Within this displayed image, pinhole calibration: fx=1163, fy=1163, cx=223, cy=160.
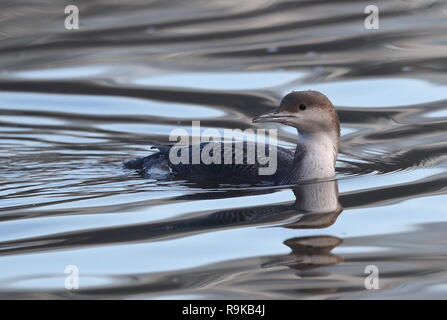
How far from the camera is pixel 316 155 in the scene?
9.33 m

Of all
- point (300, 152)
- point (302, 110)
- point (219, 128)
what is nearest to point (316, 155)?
point (300, 152)

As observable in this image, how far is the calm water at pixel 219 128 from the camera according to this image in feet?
22.8

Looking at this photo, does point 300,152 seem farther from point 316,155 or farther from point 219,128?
point 219,128

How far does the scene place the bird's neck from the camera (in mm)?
9320

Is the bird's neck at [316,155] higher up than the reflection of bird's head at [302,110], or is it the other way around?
the reflection of bird's head at [302,110]

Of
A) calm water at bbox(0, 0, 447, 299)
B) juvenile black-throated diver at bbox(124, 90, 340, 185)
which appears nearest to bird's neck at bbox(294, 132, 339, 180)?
juvenile black-throated diver at bbox(124, 90, 340, 185)

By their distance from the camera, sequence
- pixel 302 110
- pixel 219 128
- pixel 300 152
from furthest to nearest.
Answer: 1. pixel 219 128
2. pixel 300 152
3. pixel 302 110

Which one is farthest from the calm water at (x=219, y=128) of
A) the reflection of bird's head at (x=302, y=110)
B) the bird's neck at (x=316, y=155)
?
the reflection of bird's head at (x=302, y=110)

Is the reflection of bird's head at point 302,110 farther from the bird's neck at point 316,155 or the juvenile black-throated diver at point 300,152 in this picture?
the bird's neck at point 316,155

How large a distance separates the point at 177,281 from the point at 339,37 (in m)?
8.30

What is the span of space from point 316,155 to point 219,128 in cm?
231

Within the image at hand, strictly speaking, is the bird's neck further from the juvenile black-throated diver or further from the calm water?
the calm water

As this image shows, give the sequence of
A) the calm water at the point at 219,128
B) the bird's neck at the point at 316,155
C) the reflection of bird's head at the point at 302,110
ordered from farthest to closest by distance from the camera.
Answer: the bird's neck at the point at 316,155 < the reflection of bird's head at the point at 302,110 < the calm water at the point at 219,128
